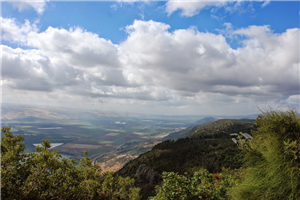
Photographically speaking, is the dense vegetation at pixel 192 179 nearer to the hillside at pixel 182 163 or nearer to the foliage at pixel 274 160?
the foliage at pixel 274 160

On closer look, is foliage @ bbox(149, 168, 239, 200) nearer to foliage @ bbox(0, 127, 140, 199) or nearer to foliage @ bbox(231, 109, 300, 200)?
foliage @ bbox(231, 109, 300, 200)

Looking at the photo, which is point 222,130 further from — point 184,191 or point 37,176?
point 37,176

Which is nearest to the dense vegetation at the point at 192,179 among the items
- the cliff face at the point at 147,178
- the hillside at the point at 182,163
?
the hillside at the point at 182,163

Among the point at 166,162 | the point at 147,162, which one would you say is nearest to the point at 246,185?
the point at 166,162

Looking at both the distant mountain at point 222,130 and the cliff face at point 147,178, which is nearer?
the cliff face at point 147,178

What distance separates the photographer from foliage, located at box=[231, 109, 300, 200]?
569 cm

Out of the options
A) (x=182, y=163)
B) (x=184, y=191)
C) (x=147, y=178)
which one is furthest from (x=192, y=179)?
(x=182, y=163)

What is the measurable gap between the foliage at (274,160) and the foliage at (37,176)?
8036 mm

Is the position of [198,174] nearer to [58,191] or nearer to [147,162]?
[58,191]

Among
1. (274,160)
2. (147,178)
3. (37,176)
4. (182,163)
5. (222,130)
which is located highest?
(274,160)

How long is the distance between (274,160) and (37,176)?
11.2 metres

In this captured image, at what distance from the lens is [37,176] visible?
8.73 metres

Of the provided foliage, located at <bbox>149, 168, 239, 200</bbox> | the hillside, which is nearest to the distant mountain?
the hillside

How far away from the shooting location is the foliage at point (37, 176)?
780 cm
